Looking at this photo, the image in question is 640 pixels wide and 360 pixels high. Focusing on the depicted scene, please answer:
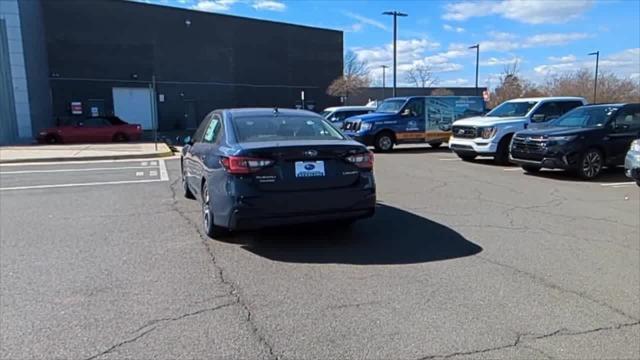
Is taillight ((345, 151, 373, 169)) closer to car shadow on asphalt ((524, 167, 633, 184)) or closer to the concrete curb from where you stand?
car shadow on asphalt ((524, 167, 633, 184))

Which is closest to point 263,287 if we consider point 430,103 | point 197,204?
point 197,204

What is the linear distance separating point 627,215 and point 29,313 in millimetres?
7882

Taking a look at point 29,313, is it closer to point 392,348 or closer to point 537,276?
point 392,348

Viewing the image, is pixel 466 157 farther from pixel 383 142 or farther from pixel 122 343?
pixel 122 343

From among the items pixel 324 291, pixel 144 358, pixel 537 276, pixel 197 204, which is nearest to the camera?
pixel 144 358

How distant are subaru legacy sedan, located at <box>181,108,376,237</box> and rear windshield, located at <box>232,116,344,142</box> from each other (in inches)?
0.5

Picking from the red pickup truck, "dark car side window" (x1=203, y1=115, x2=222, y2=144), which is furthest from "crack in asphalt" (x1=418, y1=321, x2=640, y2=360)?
the red pickup truck

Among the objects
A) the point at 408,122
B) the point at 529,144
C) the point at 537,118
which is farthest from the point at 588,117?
the point at 408,122

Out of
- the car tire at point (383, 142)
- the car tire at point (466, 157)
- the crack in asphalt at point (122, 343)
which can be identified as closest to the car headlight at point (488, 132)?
the car tire at point (466, 157)

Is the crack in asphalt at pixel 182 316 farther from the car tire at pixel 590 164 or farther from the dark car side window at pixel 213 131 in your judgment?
the car tire at pixel 590 164

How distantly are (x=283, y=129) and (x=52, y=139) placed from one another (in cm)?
2214

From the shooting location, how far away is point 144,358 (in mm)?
3031

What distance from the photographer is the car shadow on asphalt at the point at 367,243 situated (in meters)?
5.04

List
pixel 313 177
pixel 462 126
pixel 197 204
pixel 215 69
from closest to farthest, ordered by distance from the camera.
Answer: pixel 313 177, pixel 197 204, pixel 462 126, pixel 215 69
